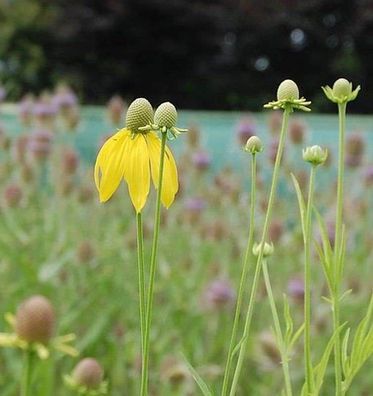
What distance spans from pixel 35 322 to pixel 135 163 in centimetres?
25

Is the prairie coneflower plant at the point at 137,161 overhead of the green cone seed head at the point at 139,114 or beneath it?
beneath

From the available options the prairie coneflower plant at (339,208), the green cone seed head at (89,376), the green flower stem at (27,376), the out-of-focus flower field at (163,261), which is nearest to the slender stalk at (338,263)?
the prairie coneflower plant at (339,208)

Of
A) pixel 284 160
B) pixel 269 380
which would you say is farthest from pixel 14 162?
pixel 269 380

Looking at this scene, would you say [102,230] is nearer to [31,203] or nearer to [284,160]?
[31,203]

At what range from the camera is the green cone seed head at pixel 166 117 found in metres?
0.33

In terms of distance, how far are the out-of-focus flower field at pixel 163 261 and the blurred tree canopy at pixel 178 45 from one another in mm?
9332

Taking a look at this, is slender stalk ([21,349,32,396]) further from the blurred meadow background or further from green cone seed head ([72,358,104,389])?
the blurred meadow background

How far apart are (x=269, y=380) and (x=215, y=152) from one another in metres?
1.20

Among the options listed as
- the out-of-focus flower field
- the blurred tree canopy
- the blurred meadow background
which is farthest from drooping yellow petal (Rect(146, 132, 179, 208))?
the blurred tree canopy

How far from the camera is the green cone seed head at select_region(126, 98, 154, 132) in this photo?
0.36 metres

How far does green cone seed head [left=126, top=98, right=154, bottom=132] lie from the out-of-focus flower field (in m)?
0.76

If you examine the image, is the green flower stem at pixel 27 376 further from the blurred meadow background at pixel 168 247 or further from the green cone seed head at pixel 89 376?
the blurred meadow background at pixel 168 247

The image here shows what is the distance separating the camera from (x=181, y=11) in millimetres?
11211

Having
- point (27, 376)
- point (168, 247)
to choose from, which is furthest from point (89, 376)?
point (168, 247)
